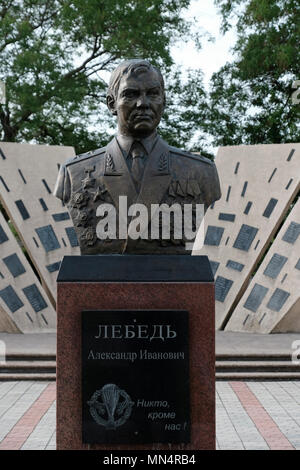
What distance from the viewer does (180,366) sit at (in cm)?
420

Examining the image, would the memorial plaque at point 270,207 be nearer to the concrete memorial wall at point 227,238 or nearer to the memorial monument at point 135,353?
the concrete memorial wall at point 227,238

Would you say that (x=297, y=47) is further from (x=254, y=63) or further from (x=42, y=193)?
(x=42, y=193)

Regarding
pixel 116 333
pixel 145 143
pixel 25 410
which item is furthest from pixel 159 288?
pixel 25 410

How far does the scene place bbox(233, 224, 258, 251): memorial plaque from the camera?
10.6 meters

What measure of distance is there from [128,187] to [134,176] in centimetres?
9

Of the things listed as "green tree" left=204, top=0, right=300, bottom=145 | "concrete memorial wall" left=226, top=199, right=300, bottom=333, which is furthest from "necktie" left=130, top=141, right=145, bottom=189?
"green tree" left=204, top=0, right=300, bottom=145

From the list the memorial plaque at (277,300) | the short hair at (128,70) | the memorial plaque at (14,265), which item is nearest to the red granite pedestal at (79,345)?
the short hair at (128,70)

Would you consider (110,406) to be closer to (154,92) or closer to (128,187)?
(128,187)

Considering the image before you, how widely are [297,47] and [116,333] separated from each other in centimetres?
1240

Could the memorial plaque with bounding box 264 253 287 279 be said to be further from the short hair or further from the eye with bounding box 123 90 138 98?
the eye with bounding box 123 90 138 98

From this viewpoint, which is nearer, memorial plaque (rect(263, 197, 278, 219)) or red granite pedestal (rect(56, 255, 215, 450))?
red granite pedestal (rect(56, 255, 215, 450))

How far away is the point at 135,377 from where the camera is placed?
4.19 m

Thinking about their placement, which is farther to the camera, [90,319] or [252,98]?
Result: [252,98]

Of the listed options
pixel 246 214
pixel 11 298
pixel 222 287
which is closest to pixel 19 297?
pixel 11 298
